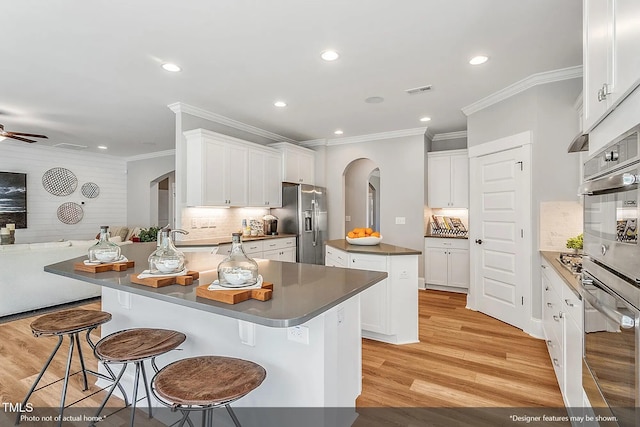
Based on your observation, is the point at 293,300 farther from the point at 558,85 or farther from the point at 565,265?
the point at 558,85

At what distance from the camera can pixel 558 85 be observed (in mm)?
3357

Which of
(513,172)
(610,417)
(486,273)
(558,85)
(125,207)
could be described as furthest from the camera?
(125,207)

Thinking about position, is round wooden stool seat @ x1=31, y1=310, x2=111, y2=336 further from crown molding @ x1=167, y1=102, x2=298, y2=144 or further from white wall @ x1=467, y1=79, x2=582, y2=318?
white wall @ x1=467, y1=79, x2=582, y2=318

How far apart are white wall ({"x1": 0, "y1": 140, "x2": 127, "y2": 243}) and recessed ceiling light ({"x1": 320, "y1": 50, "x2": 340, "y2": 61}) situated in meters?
7.06

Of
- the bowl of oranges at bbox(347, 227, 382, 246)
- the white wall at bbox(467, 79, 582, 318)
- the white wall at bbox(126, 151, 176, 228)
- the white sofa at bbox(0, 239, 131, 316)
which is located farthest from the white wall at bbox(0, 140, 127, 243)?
the white wall at bbox(467, 79, 582, 318)

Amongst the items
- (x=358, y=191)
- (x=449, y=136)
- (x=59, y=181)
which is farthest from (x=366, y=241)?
(x=59, y=181)

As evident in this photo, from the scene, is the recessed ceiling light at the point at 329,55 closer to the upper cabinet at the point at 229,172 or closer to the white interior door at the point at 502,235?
the upper cabinet at the point at 229,172

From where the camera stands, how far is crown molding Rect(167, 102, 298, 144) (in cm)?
434

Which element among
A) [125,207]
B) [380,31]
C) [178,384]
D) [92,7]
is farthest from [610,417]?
[125,207]

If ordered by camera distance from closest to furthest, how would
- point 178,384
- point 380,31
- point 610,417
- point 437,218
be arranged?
point 610,417, point 178,384, point 380,31, point 437,218

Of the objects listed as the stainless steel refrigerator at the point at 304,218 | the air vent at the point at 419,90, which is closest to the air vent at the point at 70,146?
the stainless steel refrigerator at the point at 304,218

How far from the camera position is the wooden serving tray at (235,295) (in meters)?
1.29

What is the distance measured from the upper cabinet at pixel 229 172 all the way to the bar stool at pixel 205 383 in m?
3.26

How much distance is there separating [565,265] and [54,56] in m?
4.62
